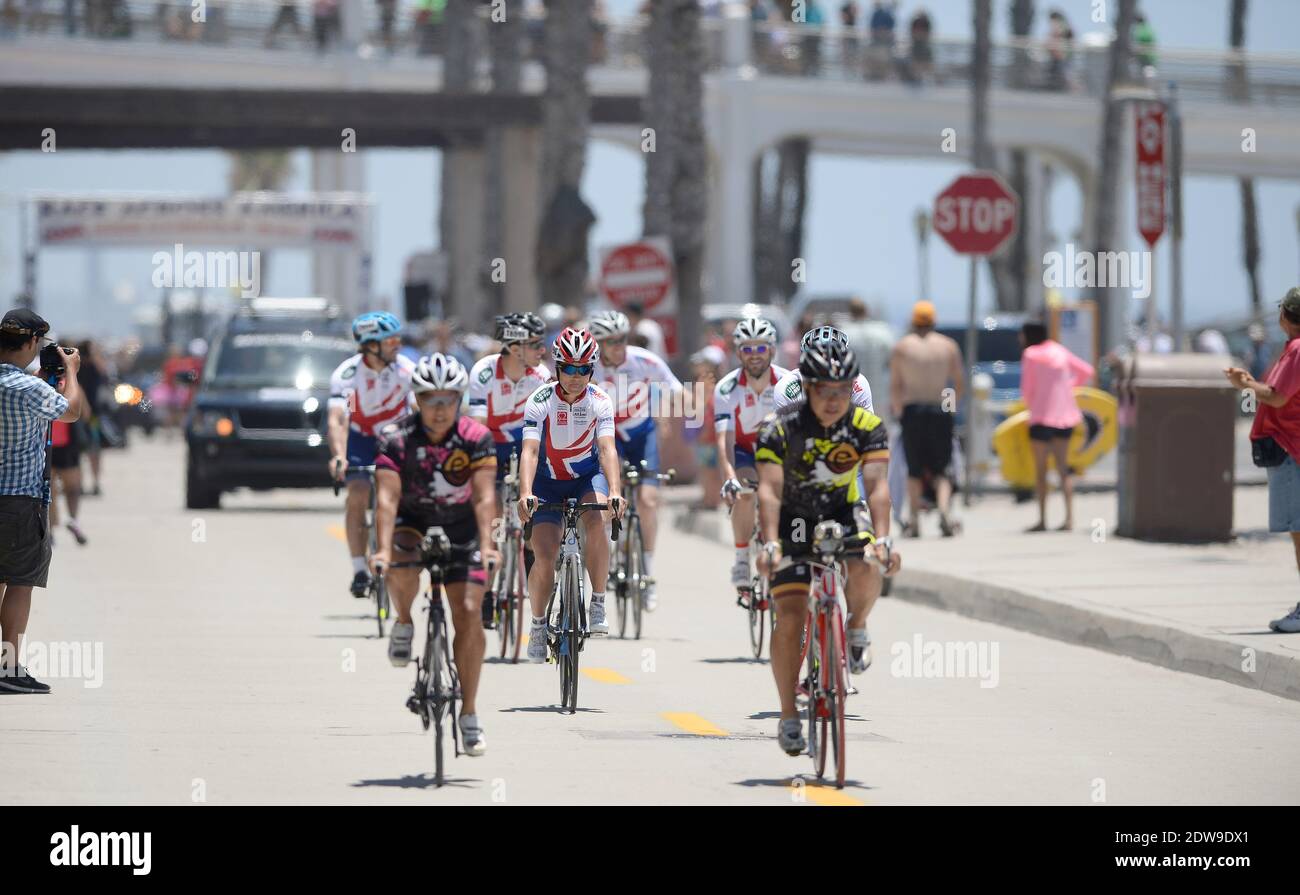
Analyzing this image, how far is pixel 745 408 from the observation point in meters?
15.2

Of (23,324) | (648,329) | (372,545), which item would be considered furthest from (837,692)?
(648,329)

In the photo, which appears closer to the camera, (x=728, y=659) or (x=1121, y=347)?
(x=728, y=659)

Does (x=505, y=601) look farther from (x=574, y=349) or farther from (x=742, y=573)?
(x=574, y=349)

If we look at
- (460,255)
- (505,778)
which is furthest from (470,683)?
(460,255)

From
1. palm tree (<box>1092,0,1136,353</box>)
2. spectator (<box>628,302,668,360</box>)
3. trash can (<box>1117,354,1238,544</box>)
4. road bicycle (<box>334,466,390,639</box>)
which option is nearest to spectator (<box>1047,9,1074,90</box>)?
palm tree (<box>1092,0,1136,353</box>)

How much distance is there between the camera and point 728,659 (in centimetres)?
1508

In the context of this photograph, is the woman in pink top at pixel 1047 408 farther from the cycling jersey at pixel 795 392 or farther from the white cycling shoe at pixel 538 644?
the white cycling shoe at pixel 538 644

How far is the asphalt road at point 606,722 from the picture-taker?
10.1 meters

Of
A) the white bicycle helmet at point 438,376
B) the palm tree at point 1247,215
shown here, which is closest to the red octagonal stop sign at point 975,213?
the white bicycle helmet at point 438,376

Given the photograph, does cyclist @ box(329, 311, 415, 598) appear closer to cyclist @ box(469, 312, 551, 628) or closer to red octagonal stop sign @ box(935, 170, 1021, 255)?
cyclist @ box(469, 312, 551, 628)

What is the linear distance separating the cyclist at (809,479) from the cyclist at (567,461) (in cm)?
236

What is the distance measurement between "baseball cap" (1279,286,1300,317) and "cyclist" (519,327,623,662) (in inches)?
161
